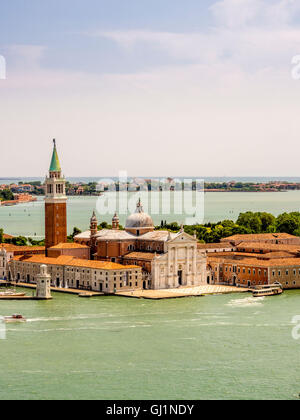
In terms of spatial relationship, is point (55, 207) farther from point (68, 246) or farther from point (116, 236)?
point (116, 236)

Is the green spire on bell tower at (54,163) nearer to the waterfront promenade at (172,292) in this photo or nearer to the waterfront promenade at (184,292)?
the waterfront promenade at (172,292)

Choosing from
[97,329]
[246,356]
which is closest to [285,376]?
[246,356]

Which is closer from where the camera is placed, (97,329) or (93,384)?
(93,384)

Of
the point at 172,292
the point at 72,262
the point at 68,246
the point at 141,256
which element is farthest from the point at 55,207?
the point at 172,292

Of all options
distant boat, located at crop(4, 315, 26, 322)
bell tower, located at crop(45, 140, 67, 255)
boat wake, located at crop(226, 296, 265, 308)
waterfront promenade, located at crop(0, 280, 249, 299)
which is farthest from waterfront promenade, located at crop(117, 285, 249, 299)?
bell tower, located at crop(45, 140, 67, 255)

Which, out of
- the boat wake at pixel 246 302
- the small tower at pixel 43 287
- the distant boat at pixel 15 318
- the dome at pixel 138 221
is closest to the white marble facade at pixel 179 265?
the dome at pixel 138 221
